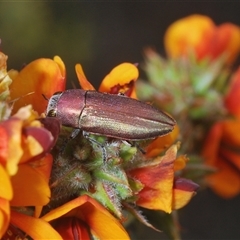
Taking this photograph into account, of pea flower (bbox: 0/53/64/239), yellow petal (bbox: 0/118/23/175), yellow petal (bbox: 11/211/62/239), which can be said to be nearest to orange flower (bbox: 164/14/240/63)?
pea flower (bbox: 0/53/64/239)

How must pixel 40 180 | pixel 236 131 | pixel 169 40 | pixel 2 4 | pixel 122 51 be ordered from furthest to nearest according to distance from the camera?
pixel 122 51 → pixel 2 4 → pixel 169 40 → pixel 236 131 → pixel 40 180

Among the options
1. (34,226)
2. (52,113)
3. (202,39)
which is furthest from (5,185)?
(202,39)

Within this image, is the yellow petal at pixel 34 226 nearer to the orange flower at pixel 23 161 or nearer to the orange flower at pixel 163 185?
the orange flower at pixel 23 161

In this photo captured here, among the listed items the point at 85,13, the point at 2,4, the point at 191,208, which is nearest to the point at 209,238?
the point at 191,208

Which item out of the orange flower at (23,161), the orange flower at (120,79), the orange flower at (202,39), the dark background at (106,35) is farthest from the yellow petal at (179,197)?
the dark background at (106,35)

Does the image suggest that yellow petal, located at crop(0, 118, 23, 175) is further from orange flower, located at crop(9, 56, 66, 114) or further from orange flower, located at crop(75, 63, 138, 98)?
orange flower, located at crop(75, 63, 138, 98)

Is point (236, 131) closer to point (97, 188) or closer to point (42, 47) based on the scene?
point (97, 188)
